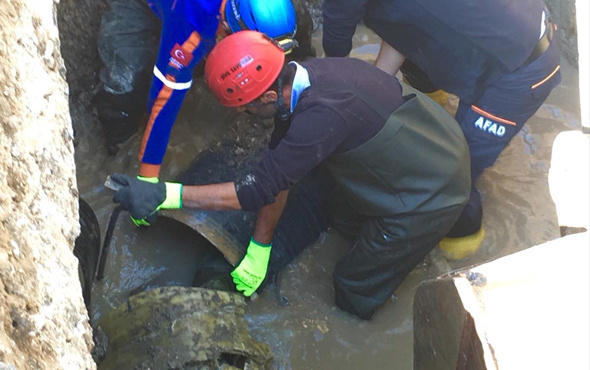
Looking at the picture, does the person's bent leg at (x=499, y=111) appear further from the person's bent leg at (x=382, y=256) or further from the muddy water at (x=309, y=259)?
the person's bent leg at (x=382, y=256)

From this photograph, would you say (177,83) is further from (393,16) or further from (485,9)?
(485,9)

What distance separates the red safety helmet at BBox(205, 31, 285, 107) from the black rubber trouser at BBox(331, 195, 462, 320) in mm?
973

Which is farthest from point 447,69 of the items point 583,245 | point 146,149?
point 583,245

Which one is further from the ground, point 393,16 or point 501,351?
point 501,351

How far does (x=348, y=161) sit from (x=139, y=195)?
961 mm

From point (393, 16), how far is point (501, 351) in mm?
2428

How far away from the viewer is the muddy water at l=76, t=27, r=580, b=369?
3.16 metres

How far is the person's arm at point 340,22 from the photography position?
3227mm

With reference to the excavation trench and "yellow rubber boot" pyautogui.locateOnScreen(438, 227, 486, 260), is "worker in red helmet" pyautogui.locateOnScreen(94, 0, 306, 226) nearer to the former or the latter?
the excavation trench

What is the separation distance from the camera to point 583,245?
4.29 feet

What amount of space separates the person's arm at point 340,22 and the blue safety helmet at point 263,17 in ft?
1.41

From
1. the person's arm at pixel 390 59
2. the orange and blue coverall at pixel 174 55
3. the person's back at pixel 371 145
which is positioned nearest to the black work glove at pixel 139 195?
the person's back at pixel 371 145

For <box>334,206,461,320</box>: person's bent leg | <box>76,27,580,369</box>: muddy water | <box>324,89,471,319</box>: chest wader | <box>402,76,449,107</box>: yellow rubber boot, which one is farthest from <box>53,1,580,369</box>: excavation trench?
<box>402,76,449,107</box>: yellow rubber boot

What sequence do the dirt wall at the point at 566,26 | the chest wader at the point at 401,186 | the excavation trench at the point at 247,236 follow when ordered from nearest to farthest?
1. the chest wader at the point at 401,186
2. the excavation trench at the point at 247,236
3. the dirt wall at the point at 566,26
